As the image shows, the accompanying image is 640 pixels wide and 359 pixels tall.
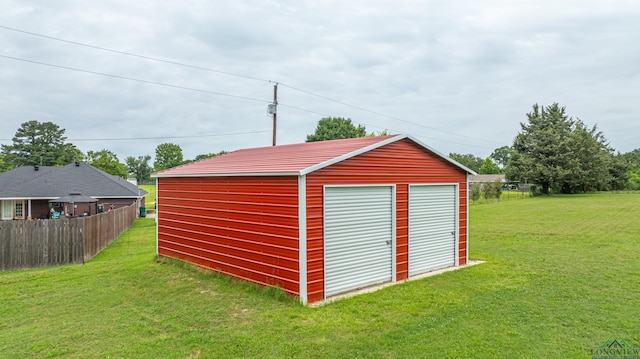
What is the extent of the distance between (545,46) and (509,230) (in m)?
8.56

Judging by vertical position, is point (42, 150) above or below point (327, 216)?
above

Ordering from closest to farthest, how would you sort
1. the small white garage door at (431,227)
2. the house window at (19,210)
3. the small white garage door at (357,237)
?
the small white garage door at (357,237) < the small white garage door at (431,227) < the house window at (19,210)

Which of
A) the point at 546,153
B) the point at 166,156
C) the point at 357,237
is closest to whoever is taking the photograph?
the point at 357,237

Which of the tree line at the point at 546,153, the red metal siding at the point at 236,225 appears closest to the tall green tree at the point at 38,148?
the tree line at the point at 546,153

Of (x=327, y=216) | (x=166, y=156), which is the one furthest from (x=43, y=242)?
(x=166, y=156)

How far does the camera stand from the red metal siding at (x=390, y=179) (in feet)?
20.4

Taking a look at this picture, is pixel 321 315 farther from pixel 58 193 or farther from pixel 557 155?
pixel 557 155

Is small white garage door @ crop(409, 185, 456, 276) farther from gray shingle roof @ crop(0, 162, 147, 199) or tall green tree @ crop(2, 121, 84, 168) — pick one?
tall green tree @ crop(2, 121, 84, 168)

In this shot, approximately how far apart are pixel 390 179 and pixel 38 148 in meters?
56.5

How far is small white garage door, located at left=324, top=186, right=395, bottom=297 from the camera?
6.52 meters

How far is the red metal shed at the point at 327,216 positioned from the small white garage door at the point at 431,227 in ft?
0.08

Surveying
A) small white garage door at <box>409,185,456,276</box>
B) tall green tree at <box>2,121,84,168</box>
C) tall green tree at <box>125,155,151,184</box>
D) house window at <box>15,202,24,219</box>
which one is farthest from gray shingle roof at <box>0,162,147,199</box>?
tall green tree at <box>125,155,151,184</box>

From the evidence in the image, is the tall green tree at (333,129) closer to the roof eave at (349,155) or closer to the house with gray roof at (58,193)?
the house with gray roof at (58,193)

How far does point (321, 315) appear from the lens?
5520 millimetres
